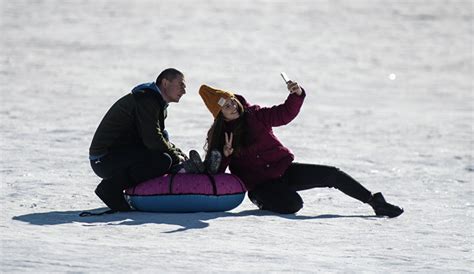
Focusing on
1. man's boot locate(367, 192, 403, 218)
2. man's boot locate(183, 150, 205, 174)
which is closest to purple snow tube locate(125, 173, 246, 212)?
man's boot locate(183, 150, 205, 174)

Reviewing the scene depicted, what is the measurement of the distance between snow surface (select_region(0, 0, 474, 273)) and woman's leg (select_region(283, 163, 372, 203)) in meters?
0.20

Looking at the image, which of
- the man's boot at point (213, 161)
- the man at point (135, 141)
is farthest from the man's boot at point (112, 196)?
the man's boot at point (213, 161)

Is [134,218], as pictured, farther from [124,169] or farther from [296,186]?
[296,186]

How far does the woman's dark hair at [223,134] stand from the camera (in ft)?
24.0

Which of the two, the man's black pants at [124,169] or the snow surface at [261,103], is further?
the man's black pants at [124,169]

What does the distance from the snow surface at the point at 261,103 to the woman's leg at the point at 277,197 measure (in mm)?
143

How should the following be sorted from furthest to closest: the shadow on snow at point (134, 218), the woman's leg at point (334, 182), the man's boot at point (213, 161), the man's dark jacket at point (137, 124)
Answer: the woman's leg at point (334, 182), the man's boot at point (213, 161), the man's dark jacket at point (137, 124), the shadow on snow at point (134, 218)

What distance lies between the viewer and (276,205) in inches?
295

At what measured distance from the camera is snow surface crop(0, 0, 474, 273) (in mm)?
6168

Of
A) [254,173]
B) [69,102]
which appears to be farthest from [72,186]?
[69,102]

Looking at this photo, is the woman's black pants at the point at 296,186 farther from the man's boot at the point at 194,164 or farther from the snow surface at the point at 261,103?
the man's boot at the point at 194,164

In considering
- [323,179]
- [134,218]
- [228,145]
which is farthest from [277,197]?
[134,218]

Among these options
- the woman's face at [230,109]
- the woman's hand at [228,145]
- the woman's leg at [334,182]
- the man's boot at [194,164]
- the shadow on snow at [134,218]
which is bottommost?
the shadow on snow at [134,218]

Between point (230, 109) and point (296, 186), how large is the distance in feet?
2.78
